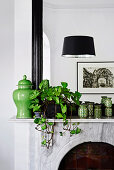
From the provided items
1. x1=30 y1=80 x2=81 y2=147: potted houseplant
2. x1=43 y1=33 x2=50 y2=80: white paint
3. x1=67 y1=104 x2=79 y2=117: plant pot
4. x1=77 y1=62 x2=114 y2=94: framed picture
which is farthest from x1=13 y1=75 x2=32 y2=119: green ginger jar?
x1=77 y1=62 x2=114 y2=94: framed picture

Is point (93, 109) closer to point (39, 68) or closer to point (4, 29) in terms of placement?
point (39, 68)

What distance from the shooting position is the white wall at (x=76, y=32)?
74.4 inches

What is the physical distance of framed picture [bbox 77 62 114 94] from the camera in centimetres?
186

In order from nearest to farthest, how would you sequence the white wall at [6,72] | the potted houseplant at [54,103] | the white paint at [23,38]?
the potted houseplant at [54,103] < the white paint at [23,38] < the white wall at [6,72]

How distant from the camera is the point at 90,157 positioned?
1.97 m

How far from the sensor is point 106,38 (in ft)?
6.21

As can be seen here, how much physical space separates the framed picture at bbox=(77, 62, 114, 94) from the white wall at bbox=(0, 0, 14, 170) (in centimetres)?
74

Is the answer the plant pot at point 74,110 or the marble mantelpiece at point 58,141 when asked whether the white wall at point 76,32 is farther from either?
the marble mantelpiece at point 58,141

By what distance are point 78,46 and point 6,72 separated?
80cm

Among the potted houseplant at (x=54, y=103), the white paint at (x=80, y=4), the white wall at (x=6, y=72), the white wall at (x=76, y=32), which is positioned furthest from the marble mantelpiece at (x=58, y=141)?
the white paint at (x=80, y=4)

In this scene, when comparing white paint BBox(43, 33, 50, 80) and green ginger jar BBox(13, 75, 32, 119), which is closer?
green ginger jar BBox(13, 75, 32, 119)

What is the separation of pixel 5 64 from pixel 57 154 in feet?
3.23

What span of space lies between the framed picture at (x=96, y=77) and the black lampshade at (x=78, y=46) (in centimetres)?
8

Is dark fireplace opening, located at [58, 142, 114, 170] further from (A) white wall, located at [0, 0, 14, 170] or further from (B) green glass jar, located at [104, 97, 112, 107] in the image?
(A) white wall, located at [0, 0, 14, 170]
